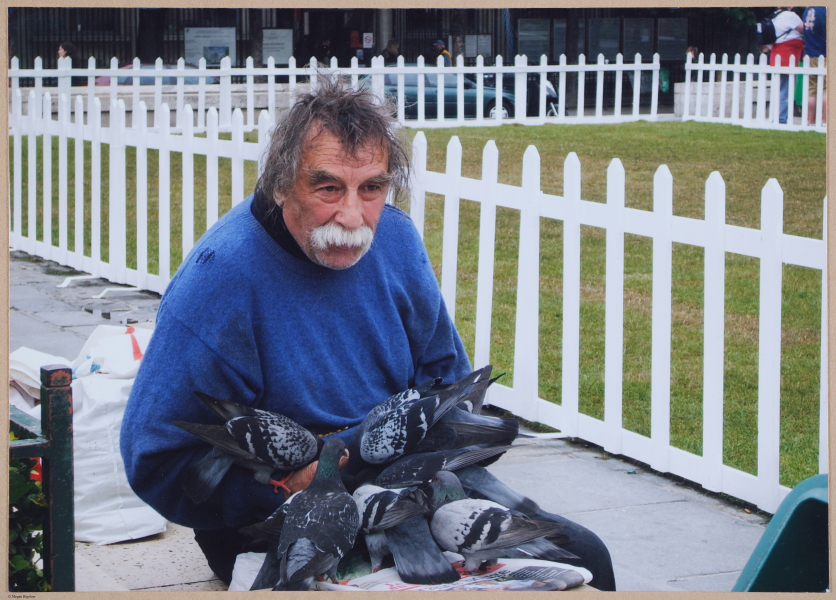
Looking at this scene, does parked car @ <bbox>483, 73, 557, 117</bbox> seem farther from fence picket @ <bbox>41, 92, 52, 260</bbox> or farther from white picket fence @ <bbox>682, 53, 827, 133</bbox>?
fence picket @ <bbox>41, 92, 52, 260</bbox>

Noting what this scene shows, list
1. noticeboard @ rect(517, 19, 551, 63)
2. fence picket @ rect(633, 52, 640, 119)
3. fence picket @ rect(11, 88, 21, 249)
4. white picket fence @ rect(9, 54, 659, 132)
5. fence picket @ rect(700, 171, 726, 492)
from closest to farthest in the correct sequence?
fence picket @ rect(700, 171, 726, 492), fence picket @ rect(11, 88, 21, 249), white picket fence @ rect(9, 54, 659, 132), noticeboard @ rect(517, 19, 551, 63), fence picket @ rect(633, 52, 640, 119)

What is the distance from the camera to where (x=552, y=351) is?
16.1 feet

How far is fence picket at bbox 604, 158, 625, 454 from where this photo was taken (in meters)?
3.59

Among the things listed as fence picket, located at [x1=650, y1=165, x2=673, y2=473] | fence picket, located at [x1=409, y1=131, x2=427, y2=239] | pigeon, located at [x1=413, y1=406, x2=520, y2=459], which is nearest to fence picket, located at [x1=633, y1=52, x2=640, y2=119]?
fence picket, located at [x1=409, y1=131, x2=427, y2=239]

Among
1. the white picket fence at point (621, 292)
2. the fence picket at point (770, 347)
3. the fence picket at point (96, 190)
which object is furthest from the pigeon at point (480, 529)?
the fence picket at point (96, 190)

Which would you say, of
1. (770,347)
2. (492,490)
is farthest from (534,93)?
(492,490)

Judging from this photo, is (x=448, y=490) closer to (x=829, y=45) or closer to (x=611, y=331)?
(x=829, y=45)

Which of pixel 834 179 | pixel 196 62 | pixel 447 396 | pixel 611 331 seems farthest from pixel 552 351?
pixel 196 62

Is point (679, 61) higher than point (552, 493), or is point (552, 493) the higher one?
point (679, 61)

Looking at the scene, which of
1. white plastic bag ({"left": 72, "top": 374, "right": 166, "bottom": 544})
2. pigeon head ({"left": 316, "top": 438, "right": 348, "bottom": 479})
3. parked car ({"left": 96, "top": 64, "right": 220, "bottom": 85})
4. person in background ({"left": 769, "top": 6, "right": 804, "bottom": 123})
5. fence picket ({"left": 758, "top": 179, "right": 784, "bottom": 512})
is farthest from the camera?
person in background ({"left": 769, "top": 6, "right": 804, "bottom": 123})

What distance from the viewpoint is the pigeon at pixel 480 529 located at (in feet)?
6.10

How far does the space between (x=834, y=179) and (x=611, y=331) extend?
2.02 metres

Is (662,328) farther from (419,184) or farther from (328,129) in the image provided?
(328,129)

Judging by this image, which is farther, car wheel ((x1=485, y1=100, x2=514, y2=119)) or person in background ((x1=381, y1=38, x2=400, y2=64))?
car wheel ((x1=485, y1=100, x2=514, y2=119))
